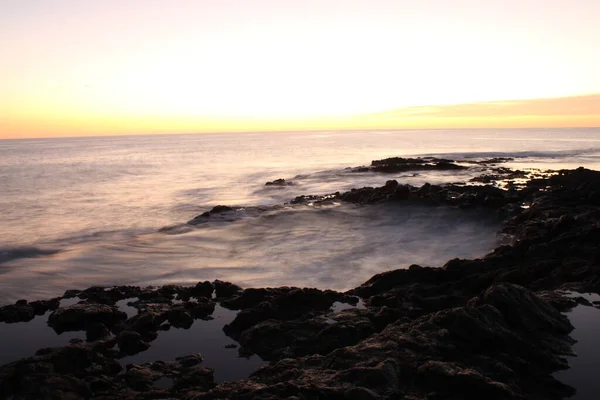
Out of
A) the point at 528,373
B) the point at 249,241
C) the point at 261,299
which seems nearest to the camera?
the point at 528,373

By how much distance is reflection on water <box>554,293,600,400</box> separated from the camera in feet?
19.5

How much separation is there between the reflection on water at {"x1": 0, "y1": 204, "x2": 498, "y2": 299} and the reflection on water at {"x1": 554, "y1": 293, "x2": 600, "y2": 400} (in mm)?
5769

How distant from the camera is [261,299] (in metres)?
10.1

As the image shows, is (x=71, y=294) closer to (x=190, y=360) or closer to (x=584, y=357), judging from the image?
(x=190, y=360)

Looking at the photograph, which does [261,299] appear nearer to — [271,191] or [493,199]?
[493,199]

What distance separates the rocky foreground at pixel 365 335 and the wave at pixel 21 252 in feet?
22.3

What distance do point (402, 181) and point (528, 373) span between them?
28.7m

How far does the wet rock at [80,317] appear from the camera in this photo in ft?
29.3

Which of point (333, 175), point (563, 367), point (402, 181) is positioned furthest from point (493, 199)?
point (333, 175)

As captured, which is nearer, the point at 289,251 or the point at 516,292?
the point at 516,292

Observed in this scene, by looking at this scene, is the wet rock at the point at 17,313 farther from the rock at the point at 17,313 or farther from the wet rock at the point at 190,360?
the wet rock at the point at 190,360

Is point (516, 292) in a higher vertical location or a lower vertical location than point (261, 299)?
higher

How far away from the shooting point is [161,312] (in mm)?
9398

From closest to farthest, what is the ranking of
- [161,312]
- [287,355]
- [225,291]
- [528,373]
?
[528,373]
[287,355]
[161,312]
[225,291]
